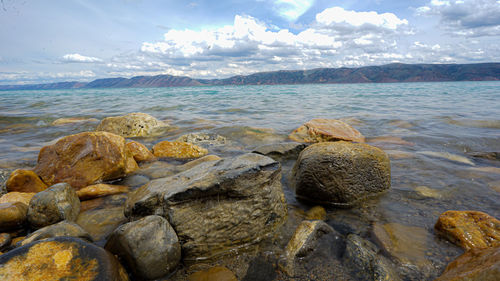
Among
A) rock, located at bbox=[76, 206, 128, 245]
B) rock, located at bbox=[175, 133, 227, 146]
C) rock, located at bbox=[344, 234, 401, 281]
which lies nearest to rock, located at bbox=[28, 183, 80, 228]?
rock, located at bbox=[76, 206, 128, 245]

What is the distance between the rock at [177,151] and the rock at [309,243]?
12.1 feet

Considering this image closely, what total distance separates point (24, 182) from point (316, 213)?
417 cm

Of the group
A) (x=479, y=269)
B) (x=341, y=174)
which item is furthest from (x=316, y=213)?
(x=479, y=269)

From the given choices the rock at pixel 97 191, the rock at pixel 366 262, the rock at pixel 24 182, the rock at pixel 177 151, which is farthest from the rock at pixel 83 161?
the rock at pixel 366 262

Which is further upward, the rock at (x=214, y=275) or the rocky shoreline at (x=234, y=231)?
the rocky shoreline at (x=234, y=231)

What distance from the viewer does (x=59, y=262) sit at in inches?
63.6

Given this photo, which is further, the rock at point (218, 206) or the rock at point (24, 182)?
the rock at point (24, 182)

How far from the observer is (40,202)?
105 inches

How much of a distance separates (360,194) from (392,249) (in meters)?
1.08

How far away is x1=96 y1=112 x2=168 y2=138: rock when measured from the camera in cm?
811

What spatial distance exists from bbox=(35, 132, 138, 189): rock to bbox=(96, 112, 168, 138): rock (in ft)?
13.0

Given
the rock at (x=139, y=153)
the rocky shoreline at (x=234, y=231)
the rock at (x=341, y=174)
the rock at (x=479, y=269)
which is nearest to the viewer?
the rock at (x=479, y=269)

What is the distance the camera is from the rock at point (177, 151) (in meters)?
5.55

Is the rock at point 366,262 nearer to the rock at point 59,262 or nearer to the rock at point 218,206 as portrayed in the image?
the rock at point 218,206
